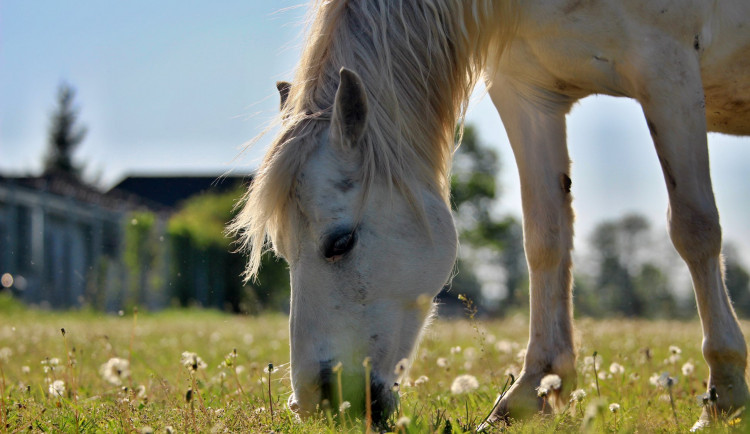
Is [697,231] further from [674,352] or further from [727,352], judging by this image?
[674,352]

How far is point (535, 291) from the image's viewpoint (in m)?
3.33

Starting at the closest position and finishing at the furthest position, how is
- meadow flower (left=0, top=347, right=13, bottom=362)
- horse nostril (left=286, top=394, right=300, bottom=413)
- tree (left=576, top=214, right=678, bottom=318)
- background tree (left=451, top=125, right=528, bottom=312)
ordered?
horse nostril (left=286, top=394, right=300, bottom=413), meadow flower (left=0, top=347, right=13, bottom=362), background tree (left=451, top=125, right=528, bottom=312), tree (left=576, top=214, right=678, bottom=318)

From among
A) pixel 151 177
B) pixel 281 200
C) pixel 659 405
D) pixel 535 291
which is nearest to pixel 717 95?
pixel 535 291

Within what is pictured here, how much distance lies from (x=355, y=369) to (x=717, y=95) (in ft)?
7.71

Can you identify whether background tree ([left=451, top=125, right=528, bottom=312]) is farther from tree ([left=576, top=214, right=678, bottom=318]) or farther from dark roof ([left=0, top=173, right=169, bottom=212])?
dark roof ([left=0, top=173, right=169, bottom=212])

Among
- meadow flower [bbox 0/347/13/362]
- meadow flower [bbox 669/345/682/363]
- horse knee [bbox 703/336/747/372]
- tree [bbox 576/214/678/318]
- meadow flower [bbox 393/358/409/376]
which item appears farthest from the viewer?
tree [bbox 576/214/678/318]

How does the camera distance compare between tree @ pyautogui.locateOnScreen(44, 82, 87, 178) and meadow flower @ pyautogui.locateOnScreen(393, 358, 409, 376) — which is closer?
meadow flower @ pyautogui.locateOnScreen(393, 358, 409, 376)

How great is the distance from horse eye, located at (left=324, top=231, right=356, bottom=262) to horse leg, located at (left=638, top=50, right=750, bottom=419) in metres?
1.40

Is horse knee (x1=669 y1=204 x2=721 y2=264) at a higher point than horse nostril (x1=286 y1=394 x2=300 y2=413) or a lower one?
higher

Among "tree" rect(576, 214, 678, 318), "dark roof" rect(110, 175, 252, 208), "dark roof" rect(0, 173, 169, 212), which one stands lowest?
"tree" rect(576, 214, 678, 318)

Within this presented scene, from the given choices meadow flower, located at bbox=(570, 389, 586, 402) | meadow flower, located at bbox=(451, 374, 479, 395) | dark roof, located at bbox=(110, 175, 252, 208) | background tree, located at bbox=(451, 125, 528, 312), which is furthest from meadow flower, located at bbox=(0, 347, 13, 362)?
dark roof, located at bbox=(110, 175, 252, 208)

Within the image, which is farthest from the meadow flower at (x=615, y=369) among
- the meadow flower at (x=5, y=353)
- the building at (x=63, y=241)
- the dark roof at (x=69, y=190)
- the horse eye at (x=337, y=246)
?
the dark roof at (x=69, y=190)

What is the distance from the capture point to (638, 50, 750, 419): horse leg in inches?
110

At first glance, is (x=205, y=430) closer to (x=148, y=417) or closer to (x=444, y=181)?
(x=148, y=417)
